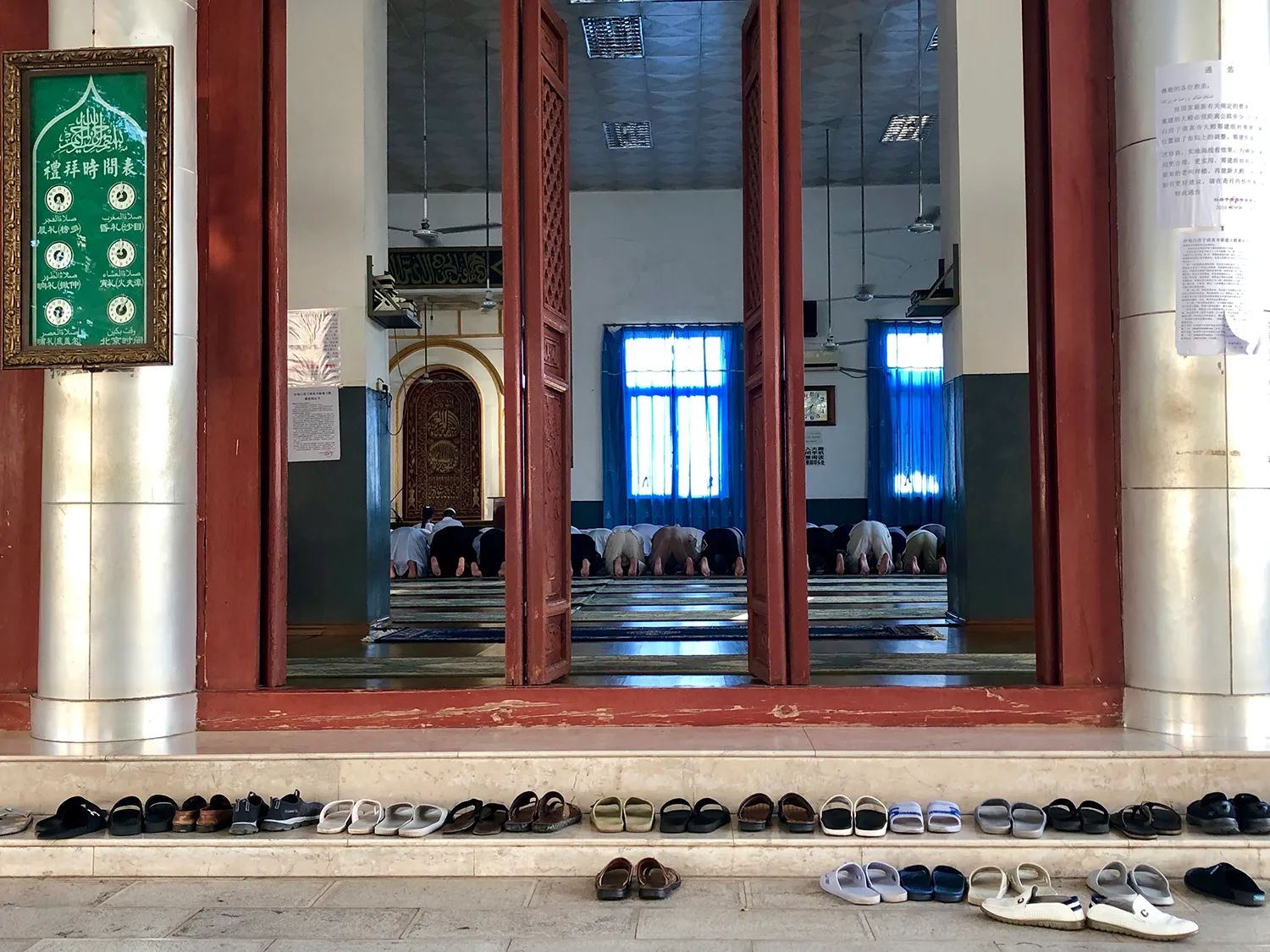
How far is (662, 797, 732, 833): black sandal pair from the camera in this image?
3.05 metres

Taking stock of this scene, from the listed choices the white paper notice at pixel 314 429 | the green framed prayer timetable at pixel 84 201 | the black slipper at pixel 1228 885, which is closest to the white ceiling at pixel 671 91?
the white paper notice at pixel 314 429

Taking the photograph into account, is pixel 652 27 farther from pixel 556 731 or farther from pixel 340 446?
pixel 556 731

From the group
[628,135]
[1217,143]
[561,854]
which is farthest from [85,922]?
[628,135]

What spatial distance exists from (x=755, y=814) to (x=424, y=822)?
2.87 feet

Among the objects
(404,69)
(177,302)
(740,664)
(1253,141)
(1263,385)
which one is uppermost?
(404,69)

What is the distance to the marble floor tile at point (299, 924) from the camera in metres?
2.57

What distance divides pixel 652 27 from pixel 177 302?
6603 millimetres

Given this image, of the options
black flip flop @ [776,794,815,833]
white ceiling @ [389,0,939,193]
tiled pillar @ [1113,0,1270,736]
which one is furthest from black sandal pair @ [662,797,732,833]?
white ceiling @ [389,0,939,193]

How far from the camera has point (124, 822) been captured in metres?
3.09

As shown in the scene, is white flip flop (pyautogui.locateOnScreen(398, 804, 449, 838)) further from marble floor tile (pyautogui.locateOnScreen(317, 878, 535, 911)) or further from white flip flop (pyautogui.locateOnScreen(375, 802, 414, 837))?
marble floor tile (pyautogui.locateOnScreen(317, 878, 535, 911))

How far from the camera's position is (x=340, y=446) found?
6840mm

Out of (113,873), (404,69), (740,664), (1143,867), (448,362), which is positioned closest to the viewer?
(1143,867)

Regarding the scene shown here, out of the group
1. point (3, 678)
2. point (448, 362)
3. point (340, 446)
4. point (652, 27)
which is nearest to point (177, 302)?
point (3, 678)

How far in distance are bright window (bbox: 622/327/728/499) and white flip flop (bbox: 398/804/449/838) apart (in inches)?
454
